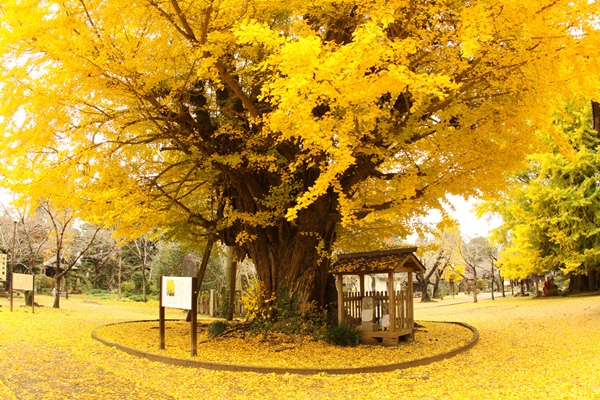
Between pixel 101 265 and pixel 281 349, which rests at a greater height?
pixel 101 265

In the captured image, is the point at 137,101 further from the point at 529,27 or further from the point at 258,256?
the point at 529,27

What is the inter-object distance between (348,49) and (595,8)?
340cm

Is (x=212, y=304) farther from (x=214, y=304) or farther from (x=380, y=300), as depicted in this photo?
(x=380, y=300)

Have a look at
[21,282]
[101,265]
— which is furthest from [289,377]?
[101,265]

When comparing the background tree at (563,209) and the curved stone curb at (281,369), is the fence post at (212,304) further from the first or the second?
the background tree at (563,209)

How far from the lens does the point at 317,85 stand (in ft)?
19.9

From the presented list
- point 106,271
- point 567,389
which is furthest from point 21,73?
point 106,271

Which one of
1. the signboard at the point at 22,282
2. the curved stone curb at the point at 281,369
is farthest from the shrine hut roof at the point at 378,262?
the signboard at the point at 22,282

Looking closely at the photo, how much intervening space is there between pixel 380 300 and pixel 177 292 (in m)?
4.38

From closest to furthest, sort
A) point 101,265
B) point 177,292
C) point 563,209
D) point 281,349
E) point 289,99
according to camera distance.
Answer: point 289,99, point 177,292, point 281,349, point 563,209, point 101,265

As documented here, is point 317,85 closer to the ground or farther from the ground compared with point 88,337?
farther from the ground

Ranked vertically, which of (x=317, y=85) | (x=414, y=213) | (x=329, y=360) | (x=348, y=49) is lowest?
(x=329, y=360)

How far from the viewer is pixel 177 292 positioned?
902cm

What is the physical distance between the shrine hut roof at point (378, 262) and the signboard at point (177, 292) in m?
3.15
